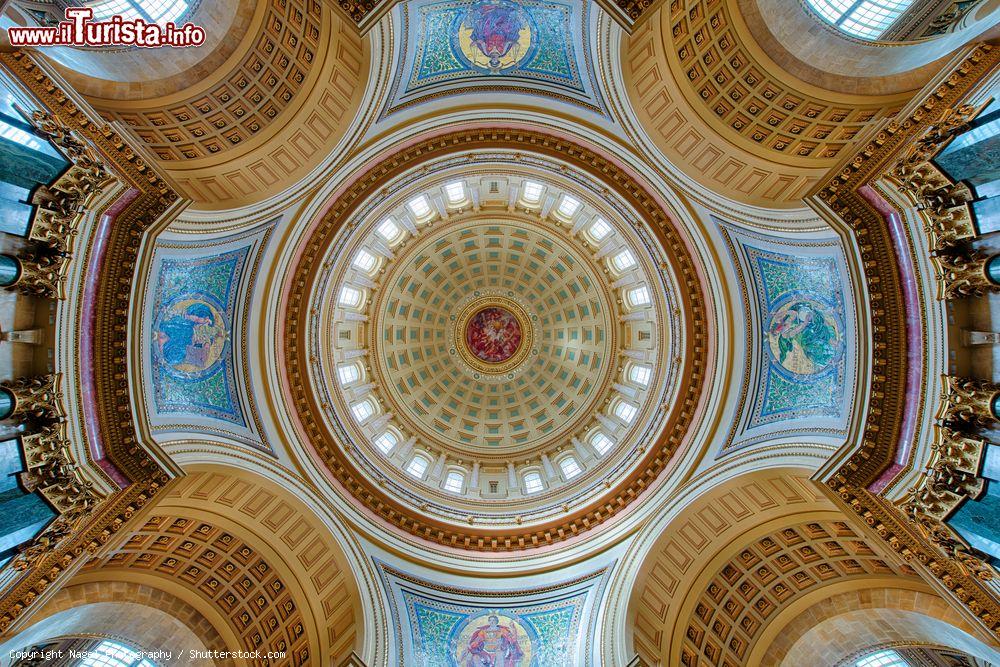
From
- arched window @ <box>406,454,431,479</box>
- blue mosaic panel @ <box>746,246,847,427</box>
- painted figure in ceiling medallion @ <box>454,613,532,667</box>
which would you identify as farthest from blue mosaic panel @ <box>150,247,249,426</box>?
blue mosaic panel @ <box>746,246,847,427</box>

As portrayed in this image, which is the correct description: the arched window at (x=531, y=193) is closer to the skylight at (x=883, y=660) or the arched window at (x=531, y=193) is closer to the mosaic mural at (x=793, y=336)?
the mosaic mural at (x=793, y=336)

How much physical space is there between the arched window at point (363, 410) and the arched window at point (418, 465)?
373 centimetres

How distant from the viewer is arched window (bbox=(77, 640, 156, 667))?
14.8m

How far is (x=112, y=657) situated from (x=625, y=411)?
23.6 metres

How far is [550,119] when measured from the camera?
56.6 ft

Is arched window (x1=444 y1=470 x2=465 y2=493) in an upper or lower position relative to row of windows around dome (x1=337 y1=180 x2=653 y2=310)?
lower

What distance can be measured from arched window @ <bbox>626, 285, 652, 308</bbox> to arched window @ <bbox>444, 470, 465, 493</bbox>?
1441cm

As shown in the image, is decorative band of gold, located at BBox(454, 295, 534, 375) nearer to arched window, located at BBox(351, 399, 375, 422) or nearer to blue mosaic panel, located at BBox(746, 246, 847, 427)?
arched window, located at BBox(351, 399, 375, 422)

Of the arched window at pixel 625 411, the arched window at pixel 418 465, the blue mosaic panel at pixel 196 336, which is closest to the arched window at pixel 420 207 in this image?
the blue mosaic panel at pixel 196 336

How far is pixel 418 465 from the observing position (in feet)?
90.5

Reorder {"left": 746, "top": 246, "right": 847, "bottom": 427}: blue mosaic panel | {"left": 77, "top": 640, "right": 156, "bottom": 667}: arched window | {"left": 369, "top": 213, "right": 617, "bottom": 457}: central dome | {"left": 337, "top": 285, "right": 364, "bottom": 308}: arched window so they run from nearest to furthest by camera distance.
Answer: {"left": 746, "top": 246, "right": 847, "bottom": 427}: blue mosaic panel → {"left": 77, "top": 640, "right": 156, "bottom": 667}: arched window → {"left": 337, "top": 285, "right": 364, "bottom": 308}: arched window → {"left": 369, "top": 213, "right": 617, "bottom": 457}: central dome

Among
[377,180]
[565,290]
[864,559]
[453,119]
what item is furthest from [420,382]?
[864,559]

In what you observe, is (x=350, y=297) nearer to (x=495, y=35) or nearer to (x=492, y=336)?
(x=492, y=336)

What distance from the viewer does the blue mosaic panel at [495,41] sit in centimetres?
1520
